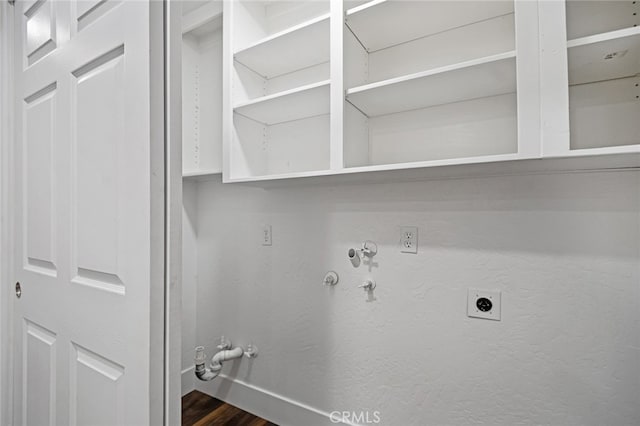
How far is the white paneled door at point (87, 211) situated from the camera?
75 centimetres

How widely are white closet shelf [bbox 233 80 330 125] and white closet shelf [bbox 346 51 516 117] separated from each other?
0.60 ft

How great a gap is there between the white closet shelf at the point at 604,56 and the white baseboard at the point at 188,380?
2.60m

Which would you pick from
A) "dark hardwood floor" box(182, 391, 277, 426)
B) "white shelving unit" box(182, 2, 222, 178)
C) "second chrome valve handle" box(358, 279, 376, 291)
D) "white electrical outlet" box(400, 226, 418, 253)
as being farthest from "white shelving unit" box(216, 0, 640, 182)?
"dark hardwood floor" box(182, 391, 277, 426)

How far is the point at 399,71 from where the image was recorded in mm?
1455

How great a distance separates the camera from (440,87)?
1204 millimetres

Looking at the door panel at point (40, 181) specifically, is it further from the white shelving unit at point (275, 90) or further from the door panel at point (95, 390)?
the white shelving unit at point (275, 90)

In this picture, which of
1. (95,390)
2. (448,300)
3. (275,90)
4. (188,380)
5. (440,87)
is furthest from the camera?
(188,380)

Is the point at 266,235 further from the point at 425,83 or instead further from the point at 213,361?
the point at 425,83

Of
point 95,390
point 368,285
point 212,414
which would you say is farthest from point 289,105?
point 212,414

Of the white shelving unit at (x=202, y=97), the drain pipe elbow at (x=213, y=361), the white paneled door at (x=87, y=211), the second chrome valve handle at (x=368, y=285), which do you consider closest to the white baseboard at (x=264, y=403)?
the drain pipe elbow at (x=213, y=361)

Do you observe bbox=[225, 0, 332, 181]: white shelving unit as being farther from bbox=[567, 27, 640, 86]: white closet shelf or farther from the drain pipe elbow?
the drain pipe elbow

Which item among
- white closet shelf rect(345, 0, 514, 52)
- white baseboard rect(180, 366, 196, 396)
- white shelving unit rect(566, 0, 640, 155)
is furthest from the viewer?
white baseboard rect(180, 366, 196, 396)

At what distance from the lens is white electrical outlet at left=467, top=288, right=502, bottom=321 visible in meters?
1.25

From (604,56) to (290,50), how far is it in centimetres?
126
